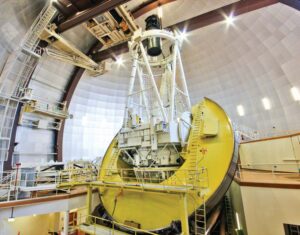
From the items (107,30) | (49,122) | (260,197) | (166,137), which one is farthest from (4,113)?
(260,197)

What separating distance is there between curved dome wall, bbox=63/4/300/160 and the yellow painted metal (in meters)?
11.7

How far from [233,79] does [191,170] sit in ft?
53.0

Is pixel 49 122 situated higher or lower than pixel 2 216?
higher

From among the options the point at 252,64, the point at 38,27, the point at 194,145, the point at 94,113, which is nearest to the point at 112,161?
the point at 194,145

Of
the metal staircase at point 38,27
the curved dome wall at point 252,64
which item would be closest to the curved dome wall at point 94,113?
the metal staircase at point 38,27

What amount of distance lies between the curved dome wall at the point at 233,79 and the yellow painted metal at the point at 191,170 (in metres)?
11.7

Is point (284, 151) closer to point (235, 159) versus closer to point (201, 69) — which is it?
point (235, 159)

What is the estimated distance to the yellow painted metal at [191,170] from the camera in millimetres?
7336

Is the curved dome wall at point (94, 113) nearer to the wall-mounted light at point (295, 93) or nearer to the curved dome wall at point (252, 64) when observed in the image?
the curved dome wall at point (252, 64)

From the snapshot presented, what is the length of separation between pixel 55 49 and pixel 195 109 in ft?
44.9

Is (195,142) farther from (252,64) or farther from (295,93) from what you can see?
(252,64)

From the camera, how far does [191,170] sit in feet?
23.9

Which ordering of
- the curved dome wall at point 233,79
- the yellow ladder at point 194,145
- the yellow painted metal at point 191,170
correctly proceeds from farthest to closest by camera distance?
the curved dome wall at point 233,79, the yellow ladder at point 194,145, the yellow painted metal at point 191,170

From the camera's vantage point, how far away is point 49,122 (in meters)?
18.0
